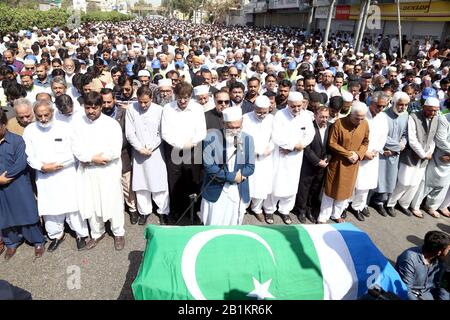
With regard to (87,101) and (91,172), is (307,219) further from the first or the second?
(87,101)

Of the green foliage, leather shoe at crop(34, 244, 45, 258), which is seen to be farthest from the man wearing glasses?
the green foliage

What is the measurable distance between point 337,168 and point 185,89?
2084 millimetres

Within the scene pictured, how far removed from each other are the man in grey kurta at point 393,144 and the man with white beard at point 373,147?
0.51 ft

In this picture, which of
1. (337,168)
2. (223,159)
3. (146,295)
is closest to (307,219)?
(337,168)

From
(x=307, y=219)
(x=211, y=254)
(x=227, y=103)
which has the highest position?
(x=227, y=103)

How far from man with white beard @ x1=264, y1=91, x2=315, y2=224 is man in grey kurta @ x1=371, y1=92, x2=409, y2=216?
117cm

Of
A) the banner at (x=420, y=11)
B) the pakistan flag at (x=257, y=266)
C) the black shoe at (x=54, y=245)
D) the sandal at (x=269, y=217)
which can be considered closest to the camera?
the pakistan flag at (x=257, y=266)

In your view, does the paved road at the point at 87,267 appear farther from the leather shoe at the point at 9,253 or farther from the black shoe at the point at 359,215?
the black shoe at the point at 359,215

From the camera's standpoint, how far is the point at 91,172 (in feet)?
11.6

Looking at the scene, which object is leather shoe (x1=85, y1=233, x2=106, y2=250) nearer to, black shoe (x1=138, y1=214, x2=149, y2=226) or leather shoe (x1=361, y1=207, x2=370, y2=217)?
black shoe (x1=138, y1=214, x2=149, y2=226)

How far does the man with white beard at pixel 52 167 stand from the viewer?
328 centimetres

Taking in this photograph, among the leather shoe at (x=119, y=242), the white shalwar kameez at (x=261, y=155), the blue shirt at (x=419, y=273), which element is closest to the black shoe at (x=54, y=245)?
the leather shoe at (x=119, y=242)

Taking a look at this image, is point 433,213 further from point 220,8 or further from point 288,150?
point 220,8
